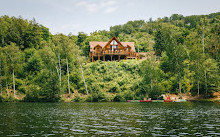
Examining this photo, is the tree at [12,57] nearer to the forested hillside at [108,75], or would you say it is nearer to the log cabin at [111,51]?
the forested hillside at [108,75]

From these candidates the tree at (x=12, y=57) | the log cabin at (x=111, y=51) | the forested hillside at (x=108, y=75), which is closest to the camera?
the forested hillside at (x=108, y=75)

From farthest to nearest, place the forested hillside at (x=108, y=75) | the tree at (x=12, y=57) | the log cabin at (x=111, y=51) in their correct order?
the log cabin at (x=111, y=51) → the tree at (x=12, y=57) → the forested hillside at (x=108, y=75)

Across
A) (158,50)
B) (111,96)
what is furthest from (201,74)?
(158,50)

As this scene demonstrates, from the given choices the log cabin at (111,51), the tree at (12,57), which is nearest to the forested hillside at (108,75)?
the tree at (12,57)

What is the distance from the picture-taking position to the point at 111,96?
166ft

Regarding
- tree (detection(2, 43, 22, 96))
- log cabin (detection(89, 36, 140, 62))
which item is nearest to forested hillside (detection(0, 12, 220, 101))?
tree (detection(2, 43, 22, 96))

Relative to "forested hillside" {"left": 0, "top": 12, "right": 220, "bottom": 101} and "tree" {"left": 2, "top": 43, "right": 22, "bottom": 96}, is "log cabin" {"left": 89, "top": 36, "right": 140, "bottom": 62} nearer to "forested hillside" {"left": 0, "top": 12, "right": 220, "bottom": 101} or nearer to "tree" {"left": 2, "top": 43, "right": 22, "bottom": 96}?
"forested hillside" {"left": 0, "top": 12, "right": 220, "bottom": 101}

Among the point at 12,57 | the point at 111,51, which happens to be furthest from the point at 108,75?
the point at 12,57

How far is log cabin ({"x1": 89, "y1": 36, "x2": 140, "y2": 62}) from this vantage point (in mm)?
71000

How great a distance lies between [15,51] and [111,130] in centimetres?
4468

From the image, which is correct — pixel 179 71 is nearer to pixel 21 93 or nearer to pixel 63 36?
pixel 63 36

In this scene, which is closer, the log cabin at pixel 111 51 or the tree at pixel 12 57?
the tree at pixel 12 57

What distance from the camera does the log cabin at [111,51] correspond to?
7100cm

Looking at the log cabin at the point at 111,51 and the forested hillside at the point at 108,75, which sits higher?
the log cabin at the point at 111,51
